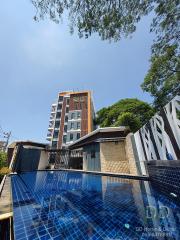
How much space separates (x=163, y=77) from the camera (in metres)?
10.0

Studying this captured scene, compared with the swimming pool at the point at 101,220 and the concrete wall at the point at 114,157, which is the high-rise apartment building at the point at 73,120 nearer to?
the concrete wall at the point at 114,157

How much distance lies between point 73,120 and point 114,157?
817 inches

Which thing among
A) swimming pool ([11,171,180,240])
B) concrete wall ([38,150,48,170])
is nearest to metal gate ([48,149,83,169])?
concrete wall ([38,150,48,170])

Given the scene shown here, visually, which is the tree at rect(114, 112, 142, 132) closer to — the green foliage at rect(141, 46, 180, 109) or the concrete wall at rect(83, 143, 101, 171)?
the green foliage at rect(141, 46, 180, 109)

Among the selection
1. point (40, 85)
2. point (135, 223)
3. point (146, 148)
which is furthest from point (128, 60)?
point (135, 223)

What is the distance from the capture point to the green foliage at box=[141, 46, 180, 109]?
27.6 ft

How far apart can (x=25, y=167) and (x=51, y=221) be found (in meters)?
12.9

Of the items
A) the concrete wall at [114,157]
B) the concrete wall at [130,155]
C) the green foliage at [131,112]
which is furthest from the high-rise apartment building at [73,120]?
the concrete wall at [130,155]

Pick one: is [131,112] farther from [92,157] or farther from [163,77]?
[92,157]

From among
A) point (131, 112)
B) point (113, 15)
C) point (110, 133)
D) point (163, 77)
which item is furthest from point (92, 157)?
point (113, 15)

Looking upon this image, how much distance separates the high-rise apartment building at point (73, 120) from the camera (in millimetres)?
28750

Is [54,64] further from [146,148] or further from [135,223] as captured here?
[135,223]

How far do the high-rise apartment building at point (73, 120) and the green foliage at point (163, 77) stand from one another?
18.9m

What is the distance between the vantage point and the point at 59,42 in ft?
24.3
